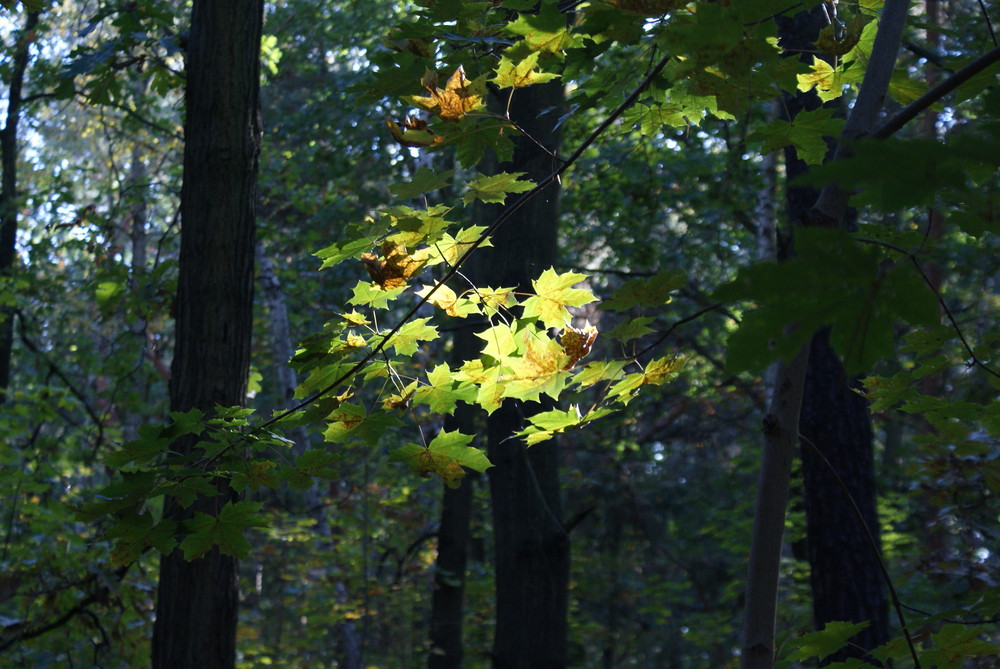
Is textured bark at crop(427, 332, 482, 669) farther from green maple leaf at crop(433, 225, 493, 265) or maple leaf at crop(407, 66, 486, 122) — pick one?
maple leaf at crop(407, 66, 486, 122)

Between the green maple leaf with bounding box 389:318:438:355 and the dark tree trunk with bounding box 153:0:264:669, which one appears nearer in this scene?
the green maple leaf with bounding box 389:318:438:355

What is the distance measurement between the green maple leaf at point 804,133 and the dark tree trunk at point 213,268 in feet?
7.69

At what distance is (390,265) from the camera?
1.86 m

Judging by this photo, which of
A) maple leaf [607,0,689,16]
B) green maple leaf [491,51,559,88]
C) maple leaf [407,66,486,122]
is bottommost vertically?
maple leaf [407,66,486,122]

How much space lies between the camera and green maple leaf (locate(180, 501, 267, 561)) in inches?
83.0

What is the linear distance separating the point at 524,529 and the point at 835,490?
1.88m

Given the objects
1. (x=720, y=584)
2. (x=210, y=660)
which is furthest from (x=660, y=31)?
(x=720, y=584)

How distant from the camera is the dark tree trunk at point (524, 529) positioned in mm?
4824

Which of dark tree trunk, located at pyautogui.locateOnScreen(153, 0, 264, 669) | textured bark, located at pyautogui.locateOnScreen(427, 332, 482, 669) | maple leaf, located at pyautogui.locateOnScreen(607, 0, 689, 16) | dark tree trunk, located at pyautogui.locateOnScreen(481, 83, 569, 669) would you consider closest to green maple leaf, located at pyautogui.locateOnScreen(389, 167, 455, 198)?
maple leaf, located at pyautogui.locateOnScreen(607, 0, 689, 16)

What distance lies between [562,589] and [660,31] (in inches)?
146

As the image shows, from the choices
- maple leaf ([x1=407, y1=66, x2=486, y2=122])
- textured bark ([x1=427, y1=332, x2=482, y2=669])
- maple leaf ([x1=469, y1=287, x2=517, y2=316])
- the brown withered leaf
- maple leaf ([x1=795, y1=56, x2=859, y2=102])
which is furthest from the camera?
textured bark ([x1=427, y1=332, x2=482, y2=669])

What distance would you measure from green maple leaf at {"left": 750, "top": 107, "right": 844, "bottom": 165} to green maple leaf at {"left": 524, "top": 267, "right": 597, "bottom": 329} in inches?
25.4

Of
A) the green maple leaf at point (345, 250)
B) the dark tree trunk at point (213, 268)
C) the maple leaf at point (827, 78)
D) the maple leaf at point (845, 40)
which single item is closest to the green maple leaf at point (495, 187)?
the green maple leaf at point (345, 250)

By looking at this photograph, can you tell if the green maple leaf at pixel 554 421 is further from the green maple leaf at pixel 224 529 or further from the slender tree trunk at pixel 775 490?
the green maple leaf at pixel 224 529
